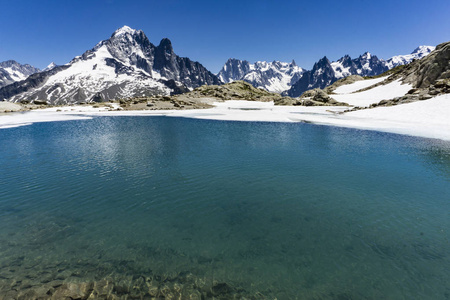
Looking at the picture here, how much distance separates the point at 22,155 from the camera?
27812mm

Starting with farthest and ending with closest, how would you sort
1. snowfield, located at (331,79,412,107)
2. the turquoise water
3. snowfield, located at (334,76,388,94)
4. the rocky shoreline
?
snowfield, located at (334,76,388,94)
snowfield, located at (331,79,412,107)
the turquoise water
the rocky shoreline

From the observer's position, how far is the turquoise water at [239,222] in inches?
376

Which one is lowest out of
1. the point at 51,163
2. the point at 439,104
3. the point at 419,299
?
the point at 419,299

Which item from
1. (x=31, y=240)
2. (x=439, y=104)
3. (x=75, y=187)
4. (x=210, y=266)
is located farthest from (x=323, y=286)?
(x=439, y=104)

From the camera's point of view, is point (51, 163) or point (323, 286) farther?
point (51, 163)

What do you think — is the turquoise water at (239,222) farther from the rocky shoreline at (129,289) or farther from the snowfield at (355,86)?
the snowfield at (355,86)

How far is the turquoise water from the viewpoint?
9555 mm

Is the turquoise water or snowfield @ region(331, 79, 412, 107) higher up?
snowfield @ region(331, 79, 412, 107)

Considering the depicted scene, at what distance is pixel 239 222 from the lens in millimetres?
13453

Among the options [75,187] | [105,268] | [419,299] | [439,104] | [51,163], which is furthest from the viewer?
[439,104]

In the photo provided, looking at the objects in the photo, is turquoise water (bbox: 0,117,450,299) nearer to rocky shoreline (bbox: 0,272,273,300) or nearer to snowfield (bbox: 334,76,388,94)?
rocky shoreline (bbox: 0,272,273,300)

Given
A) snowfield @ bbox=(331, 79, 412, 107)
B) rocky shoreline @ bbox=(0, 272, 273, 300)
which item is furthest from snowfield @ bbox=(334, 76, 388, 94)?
rocky shoreline @ bbox=(0, 272, 273, 300)

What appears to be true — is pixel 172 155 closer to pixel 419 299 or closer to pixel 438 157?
pixel 419 299

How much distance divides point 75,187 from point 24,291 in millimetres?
10903
